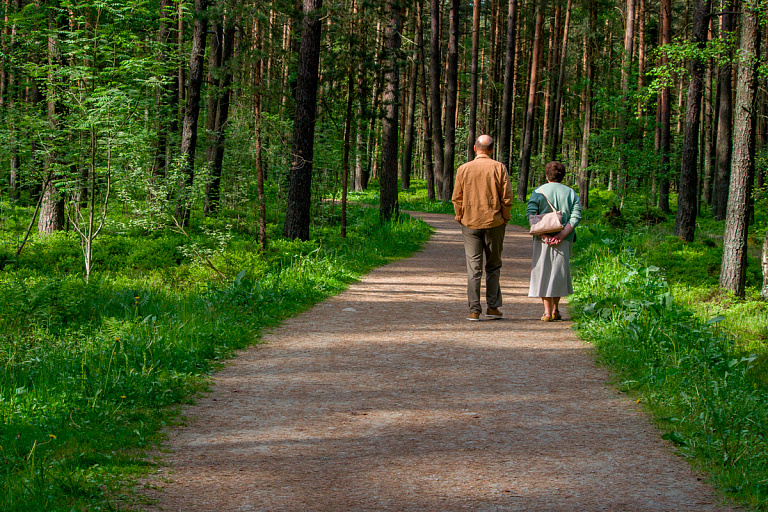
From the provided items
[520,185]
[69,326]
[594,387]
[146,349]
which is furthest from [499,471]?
[520,185]

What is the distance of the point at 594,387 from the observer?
5.91 meters

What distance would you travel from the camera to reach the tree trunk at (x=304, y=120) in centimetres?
1428

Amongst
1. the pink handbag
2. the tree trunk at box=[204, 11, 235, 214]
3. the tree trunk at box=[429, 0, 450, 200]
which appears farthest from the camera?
the tree trunk at box=[429, 0, 450, 200]

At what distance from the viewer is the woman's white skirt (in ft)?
27.5

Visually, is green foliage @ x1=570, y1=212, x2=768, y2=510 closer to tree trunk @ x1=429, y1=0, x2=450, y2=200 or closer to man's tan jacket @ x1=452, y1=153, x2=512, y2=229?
man's tan jacket @ x1=452, y1=153, x2=512, y2=229

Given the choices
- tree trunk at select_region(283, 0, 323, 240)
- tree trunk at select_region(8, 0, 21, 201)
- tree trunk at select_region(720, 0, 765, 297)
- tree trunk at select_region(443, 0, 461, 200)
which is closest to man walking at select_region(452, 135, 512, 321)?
tree trunk at select_region(720, 0, 765, 297)

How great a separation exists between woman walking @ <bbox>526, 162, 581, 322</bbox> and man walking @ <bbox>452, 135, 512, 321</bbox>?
0.44m

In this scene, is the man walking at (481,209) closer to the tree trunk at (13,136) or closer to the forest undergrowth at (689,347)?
the forest undergrowth at (689,347)

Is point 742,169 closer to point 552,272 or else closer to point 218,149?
point 552,272

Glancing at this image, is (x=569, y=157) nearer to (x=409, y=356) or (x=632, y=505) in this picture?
(x=409, y=356)

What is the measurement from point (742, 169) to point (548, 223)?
4.57 m

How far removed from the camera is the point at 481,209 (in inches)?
330

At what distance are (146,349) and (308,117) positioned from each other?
913cm

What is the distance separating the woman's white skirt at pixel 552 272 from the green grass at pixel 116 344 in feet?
10.7
